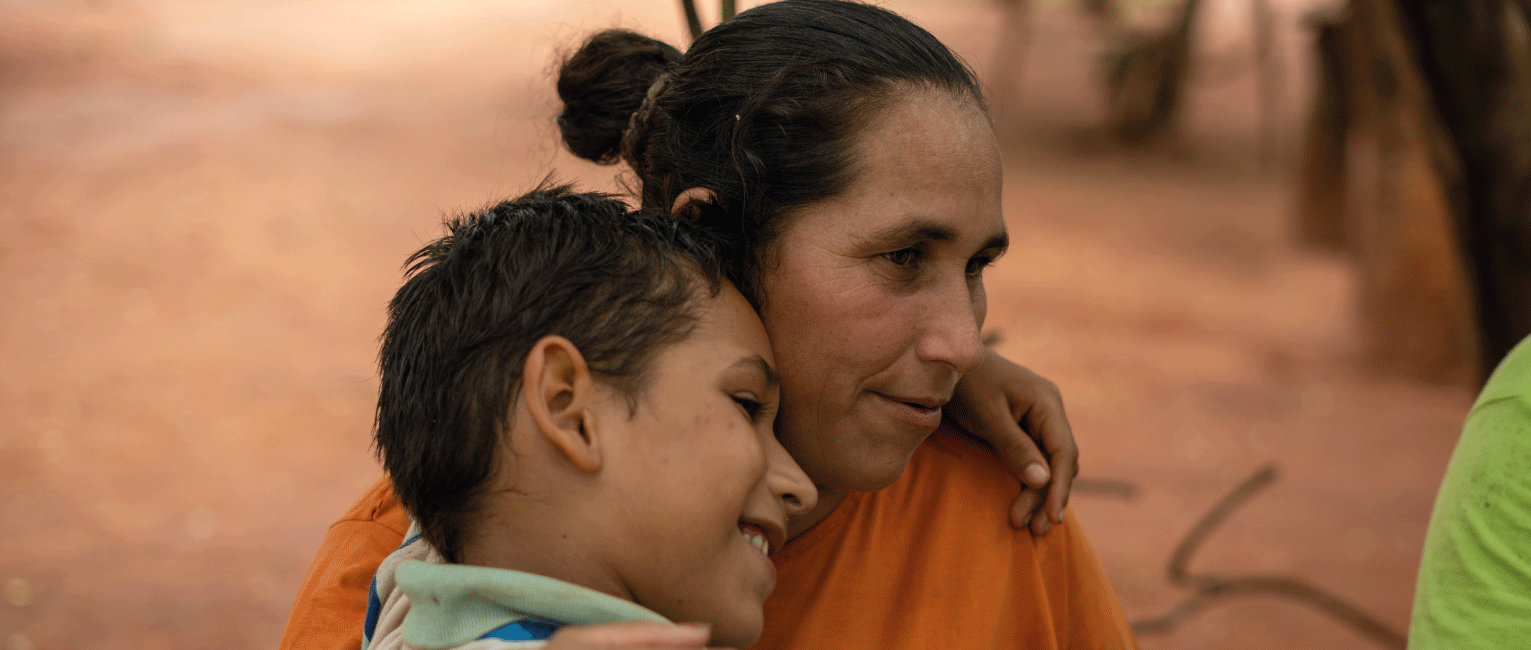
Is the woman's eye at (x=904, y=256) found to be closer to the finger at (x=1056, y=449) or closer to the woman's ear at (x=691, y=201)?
the woman's ear at (x=691, y=201)

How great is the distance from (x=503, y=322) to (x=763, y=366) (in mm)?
325

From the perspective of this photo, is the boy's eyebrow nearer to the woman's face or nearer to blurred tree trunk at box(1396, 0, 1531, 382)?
the woman's face

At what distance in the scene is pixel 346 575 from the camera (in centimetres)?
176

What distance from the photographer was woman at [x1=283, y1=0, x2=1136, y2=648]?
62.2 inches

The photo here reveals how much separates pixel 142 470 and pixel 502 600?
626 centimetres

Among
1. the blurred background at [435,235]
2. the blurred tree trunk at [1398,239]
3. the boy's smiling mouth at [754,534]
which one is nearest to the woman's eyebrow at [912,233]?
the boy's smiling mouth at [754,534]

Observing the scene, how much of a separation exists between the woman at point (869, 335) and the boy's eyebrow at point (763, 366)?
164mm

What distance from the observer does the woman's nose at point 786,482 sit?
54.7 inches

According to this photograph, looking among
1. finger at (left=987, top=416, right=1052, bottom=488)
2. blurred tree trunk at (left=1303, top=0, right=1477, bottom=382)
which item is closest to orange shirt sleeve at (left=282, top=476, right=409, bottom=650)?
finger at (left=987, top=416, right=1052, bottom=488)

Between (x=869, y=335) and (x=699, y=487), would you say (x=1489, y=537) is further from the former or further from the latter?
(x=699, y=487)

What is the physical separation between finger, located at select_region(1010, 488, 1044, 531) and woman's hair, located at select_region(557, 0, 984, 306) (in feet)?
1.93

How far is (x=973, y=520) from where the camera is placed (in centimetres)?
184

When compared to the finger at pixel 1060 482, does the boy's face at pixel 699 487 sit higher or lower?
higher

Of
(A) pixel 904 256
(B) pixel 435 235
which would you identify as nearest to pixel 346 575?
(A) pixel 904 256
